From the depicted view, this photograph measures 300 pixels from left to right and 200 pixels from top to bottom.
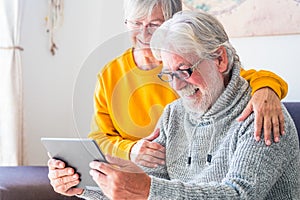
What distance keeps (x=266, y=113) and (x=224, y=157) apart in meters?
0.15

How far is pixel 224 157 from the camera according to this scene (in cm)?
145

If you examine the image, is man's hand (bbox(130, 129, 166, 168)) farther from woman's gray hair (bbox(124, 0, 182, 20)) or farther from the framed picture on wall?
the framed picture on wall

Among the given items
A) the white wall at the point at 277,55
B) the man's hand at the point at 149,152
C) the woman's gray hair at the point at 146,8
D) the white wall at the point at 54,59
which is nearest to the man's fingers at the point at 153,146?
Answer: the man's hand at the point at 149,152

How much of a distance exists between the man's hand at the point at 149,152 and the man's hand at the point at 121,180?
135 mm

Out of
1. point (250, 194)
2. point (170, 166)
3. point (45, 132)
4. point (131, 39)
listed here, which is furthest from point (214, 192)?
point (45, 132)

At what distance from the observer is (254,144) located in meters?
1.36

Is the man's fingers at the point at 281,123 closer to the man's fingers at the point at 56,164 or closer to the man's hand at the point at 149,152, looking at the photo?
the man's hand at the point at 149,152

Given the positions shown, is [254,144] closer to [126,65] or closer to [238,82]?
[238,82]

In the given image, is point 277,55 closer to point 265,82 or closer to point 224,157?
point 265,82

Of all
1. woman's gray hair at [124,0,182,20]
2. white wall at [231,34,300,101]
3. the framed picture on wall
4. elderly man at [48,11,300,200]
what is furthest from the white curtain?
elderly man at [48,11,300,200]

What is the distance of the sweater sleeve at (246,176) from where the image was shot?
131 cm

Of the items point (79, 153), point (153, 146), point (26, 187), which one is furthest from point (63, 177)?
point (26, 187)

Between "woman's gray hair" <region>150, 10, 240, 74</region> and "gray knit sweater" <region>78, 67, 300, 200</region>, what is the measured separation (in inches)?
4.5

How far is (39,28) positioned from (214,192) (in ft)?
7.70
